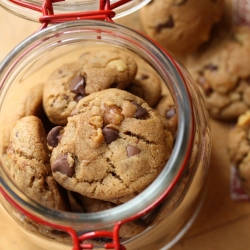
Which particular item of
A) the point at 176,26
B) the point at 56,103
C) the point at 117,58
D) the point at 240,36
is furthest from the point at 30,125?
the point at 240,36

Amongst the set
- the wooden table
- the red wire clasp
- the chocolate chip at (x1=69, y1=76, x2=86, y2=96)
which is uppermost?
the red wire clasp

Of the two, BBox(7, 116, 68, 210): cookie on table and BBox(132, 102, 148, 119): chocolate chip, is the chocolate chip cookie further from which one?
BBox(7, 116, 68, 210): cookie on table

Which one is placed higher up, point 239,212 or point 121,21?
point 121,21

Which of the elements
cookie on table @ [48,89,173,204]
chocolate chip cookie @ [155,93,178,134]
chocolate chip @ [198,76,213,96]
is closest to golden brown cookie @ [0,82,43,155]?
cookie on table @ [48,89,173,204]

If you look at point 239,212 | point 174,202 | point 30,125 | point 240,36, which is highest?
point 240,36

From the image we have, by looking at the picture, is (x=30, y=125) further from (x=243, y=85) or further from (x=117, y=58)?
(x=243, y=85)
